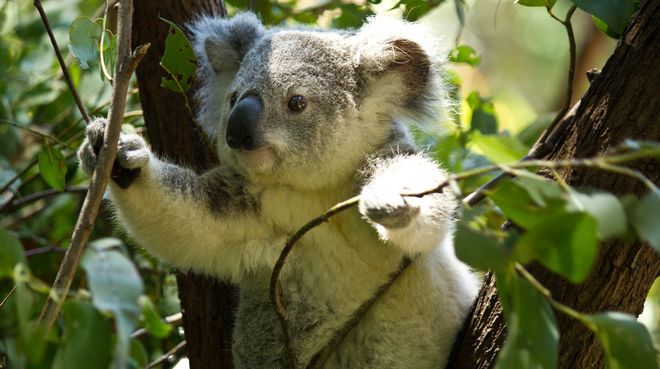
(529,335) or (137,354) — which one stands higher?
(529,335)

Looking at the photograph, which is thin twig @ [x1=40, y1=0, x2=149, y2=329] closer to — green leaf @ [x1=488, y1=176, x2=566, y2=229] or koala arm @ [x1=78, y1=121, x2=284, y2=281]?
koala arm @ [x1=78, y1=121, x2=284, y2=281]

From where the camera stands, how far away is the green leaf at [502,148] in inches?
124

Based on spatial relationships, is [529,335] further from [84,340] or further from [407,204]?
[407,204]

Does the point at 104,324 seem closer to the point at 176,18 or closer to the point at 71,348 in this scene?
the point at 71,348

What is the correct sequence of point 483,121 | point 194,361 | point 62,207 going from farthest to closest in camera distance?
point 62,207
point 483,121
point 194,361

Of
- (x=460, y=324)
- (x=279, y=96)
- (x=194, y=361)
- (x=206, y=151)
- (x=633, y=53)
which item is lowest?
(x=194, y=361)

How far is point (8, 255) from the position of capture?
1.34 metres

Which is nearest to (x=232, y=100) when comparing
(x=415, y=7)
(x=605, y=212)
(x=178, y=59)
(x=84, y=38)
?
(x=178, y=59)

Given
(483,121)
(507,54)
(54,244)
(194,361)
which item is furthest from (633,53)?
(507,54)

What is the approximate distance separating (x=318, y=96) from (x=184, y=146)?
789mm

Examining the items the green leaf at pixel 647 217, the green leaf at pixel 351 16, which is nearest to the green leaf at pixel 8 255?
the green leaf at pixel 647 217

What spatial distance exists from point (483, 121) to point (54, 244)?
206cm

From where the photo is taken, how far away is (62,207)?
13.1 ft

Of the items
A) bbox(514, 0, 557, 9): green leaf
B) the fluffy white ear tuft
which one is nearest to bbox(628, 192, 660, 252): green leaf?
bbox(514, 0, 557, 9): green leaf
